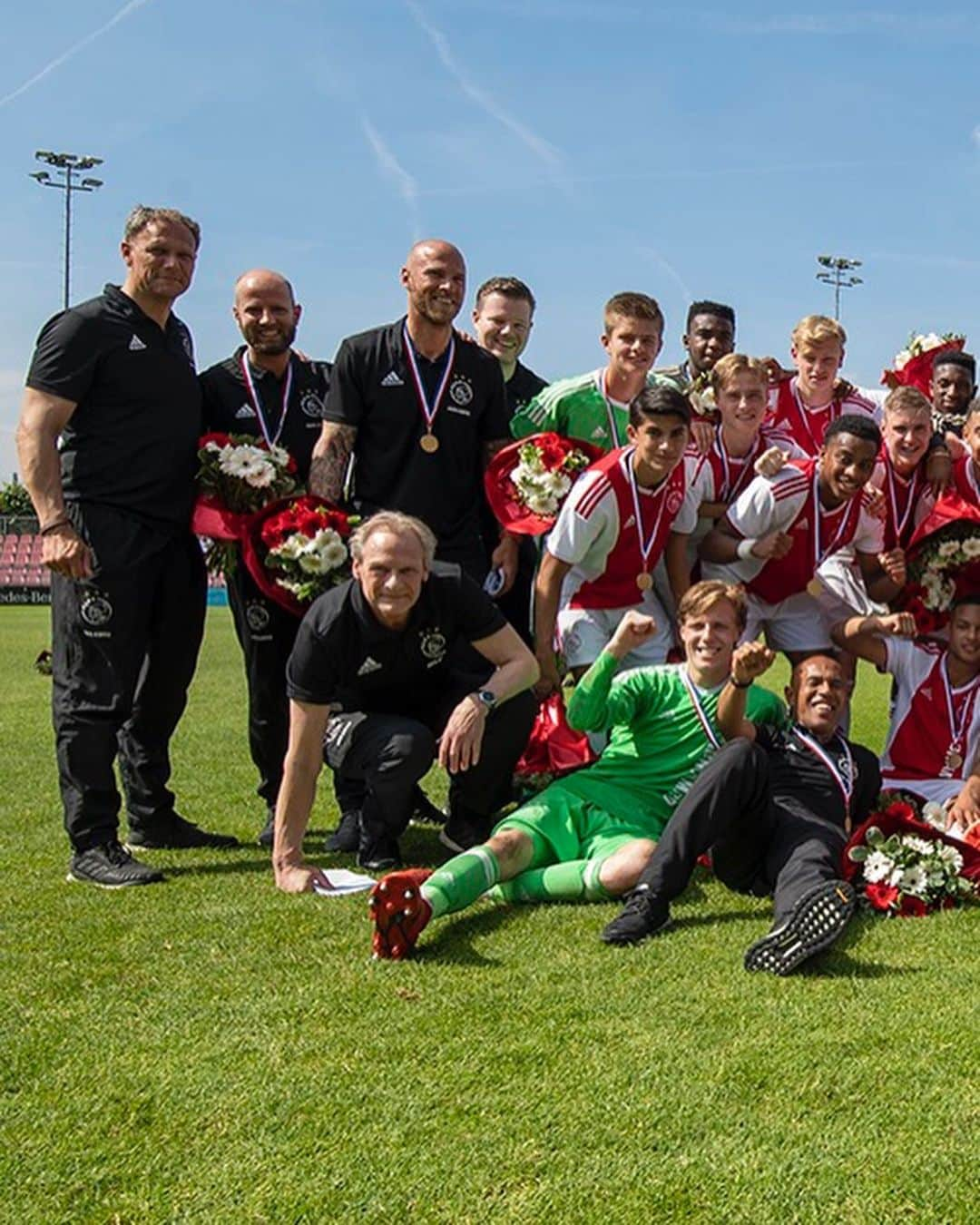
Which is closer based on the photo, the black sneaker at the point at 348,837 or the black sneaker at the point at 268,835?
the black sneaker at the point at 348,837

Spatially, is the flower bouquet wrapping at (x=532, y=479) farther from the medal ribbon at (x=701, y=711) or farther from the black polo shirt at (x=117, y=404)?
the black polo shirt at (x=117, y=404)

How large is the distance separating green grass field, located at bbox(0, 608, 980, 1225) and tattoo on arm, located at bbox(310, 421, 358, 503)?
6.45ft

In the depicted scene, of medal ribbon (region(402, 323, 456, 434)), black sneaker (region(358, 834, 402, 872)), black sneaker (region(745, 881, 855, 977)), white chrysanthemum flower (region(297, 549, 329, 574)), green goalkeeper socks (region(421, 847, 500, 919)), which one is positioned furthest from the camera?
medal ribbon (region(402, 323, 456, 434))

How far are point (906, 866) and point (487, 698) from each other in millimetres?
1724

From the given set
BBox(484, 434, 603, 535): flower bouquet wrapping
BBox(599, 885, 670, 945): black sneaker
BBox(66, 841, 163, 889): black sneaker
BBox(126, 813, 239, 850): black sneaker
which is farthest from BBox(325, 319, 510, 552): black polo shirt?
BBox(599, 885, 670, 945): black sneaker

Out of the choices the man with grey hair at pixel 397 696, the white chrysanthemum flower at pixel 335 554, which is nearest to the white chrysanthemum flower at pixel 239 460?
the white chrysanthemum flower at pixel 335 554

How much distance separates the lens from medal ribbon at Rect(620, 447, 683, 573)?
598cm

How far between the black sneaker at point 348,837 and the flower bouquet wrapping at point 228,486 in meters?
1.43

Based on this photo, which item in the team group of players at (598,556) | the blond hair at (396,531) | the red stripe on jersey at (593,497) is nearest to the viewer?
the team group of players at (598,556)

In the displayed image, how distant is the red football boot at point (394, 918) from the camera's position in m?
4.20

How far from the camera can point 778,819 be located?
488cm

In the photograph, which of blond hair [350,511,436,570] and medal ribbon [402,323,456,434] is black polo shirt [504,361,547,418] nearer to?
medal ribbon [402,323,456,434]

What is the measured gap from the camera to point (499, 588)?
6570mm

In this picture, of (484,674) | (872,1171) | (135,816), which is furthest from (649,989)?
(135,816)
